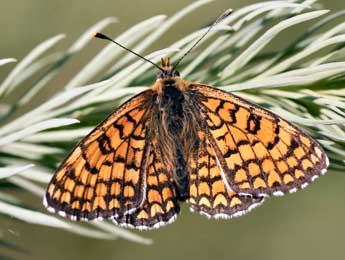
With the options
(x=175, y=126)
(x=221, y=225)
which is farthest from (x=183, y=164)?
(x=221, y=225)

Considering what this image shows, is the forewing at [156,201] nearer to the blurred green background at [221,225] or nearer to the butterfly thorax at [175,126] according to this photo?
the butterfly thorax at [175,126]

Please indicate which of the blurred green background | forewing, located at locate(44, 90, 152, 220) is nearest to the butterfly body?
forewing, located at locate(44, 90, 152, 220)

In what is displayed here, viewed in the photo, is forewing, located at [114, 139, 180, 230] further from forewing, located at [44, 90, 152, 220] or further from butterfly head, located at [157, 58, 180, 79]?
butterfly head, located at [157, 58, 180, 79]

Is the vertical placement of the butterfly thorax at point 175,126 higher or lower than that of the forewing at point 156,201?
higher

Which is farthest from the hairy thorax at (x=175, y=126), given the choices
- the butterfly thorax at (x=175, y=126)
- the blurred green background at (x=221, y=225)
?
the blurred green background at (x=221, y=225)

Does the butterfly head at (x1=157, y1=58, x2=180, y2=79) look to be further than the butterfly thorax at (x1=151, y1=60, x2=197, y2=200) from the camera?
No

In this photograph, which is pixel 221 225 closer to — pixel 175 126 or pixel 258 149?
pixel 175 126

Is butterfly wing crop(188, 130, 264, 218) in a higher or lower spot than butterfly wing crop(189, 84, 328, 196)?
lower

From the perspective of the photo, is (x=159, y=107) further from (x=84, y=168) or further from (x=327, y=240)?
(x=327, y=240)

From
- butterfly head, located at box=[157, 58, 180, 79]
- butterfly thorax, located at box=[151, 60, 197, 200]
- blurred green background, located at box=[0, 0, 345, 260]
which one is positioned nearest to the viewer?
butterfly head, located at box=[157, 58, 180, 79]
